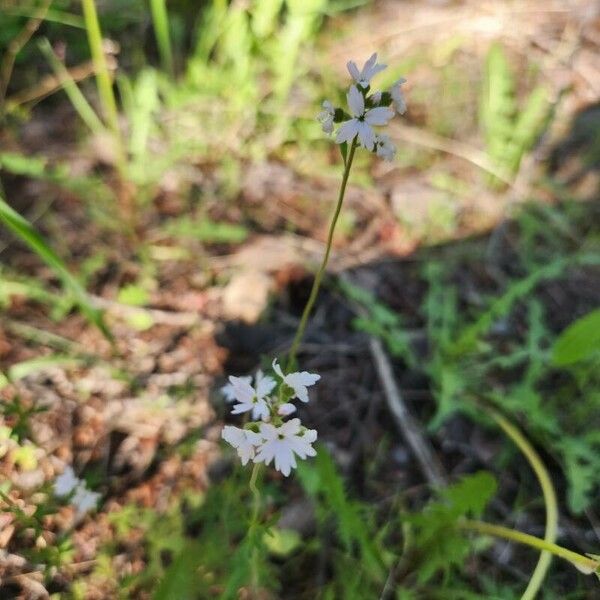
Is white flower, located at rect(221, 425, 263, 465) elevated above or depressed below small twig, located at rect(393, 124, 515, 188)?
below

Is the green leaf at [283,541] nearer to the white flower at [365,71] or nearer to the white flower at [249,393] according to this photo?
the white flower at [249,393]

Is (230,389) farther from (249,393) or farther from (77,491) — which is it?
(77,491)

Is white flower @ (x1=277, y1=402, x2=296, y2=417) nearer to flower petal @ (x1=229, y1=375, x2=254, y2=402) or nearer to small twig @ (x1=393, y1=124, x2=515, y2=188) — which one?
flower petal @ (x1=229, y1=375, x2=254, y2=402)

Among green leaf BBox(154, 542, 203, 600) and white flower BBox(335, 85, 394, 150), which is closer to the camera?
white flower BBox(335, 85, 394, 150)

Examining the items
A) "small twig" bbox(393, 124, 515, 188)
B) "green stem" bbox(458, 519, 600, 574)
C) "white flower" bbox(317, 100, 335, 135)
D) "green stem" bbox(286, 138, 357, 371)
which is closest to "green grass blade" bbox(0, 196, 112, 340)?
"green stem" bbox(286, 138, 357, 371)

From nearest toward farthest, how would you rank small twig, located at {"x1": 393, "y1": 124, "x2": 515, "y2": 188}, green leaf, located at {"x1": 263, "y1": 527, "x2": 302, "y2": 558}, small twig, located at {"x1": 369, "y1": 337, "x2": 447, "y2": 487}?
1. green leaf, located at {"x1": 263, "y1": 527, "x2": 302, "y2": 558}
2. small twig, located at {"x1": 369, "y1": 337, "x2": 447, "y2": 487}
3. small twig, located at {"x1": 393, "y1": 124, "x2": 515, "y2": 188}

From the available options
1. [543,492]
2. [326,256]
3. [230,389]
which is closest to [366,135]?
[326,256]

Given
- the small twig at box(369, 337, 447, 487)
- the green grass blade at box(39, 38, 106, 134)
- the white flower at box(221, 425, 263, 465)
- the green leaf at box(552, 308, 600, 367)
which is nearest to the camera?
the white flower at box(221, 425, 263, 465)

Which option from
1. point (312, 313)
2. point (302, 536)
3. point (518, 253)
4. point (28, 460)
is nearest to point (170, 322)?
point (312, 313)
